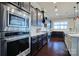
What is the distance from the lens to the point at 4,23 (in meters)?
1.61

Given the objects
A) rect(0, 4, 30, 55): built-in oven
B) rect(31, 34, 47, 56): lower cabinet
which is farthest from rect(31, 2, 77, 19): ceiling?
rect(0, 4, 30, 55): built-in oven

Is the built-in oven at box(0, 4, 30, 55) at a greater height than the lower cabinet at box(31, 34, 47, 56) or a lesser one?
greater

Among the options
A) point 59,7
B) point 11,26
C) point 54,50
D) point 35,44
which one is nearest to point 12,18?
point 11,26

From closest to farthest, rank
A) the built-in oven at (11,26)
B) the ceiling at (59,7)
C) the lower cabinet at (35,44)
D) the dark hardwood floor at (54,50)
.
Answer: the built-in oven at (11,26), the lower cabinet at (35,44), the dark hardwood floor at (54,50), the ceiling at (59,7)

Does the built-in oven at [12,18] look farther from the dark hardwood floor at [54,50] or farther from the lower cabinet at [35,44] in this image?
the dark hardwood floor at [54,50]

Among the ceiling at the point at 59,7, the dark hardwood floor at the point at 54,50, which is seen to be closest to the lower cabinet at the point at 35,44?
the dark hardwood floor at the point at 54,50

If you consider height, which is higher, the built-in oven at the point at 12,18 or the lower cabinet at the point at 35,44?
the built-in oven at the point at 12,18

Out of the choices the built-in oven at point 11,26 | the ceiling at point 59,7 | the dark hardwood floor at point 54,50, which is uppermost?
the ceiling at point 59,7

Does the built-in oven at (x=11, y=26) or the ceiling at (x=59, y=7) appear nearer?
the built-in oven at (x=11, y=26)

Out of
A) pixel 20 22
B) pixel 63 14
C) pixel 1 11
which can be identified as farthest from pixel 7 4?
pixel 63 14

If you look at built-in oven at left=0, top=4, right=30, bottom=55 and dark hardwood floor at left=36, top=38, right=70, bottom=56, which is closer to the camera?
built-in oven at left=0, top=4, right=30, bottom=55

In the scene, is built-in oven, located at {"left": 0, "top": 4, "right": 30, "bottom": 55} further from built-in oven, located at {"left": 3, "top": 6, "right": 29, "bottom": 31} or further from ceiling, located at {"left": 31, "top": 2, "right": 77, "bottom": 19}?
ceiling, located at {"left": 31, "top": 2, "right": 77, "bottom": 19}

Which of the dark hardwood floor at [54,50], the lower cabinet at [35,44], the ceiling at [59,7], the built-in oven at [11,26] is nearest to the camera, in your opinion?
the built-in oven at [11,26]

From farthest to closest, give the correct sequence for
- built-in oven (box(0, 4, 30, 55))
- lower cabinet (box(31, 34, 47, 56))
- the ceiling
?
1. the ceiling
2. lower cabinet (box(31, 34, 47, 56))
3. built-in oven (box(0, 4, 30, 55))
